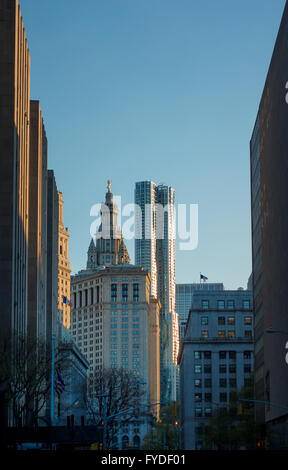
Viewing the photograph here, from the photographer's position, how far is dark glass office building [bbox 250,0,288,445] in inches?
3428

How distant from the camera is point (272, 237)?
101m

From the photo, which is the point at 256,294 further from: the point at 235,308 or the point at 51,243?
the point at 235,308

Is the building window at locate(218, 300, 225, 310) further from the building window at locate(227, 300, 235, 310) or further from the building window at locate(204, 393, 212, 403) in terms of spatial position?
the building window at locate(204, 393, 212, 403)

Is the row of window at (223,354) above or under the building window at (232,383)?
above

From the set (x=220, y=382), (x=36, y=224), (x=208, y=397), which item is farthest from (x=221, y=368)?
(x=36, y=224)

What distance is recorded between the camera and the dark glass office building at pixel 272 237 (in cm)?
8706

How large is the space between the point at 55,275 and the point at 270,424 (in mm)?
47619

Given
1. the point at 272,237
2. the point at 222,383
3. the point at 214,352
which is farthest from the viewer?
the point at 214,352

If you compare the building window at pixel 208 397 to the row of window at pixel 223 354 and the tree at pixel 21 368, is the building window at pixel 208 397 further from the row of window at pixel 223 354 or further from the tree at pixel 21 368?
the tree at pixel 21 368

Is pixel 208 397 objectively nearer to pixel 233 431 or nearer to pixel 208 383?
pixel 208 383

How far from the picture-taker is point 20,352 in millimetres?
83188

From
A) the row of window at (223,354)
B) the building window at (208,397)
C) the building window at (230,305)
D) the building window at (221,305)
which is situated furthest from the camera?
the building window at (221,305)

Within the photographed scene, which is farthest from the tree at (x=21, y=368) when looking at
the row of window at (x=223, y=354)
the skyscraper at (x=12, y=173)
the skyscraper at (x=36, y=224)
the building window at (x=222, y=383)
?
the row of window at (x=223, y=354)
